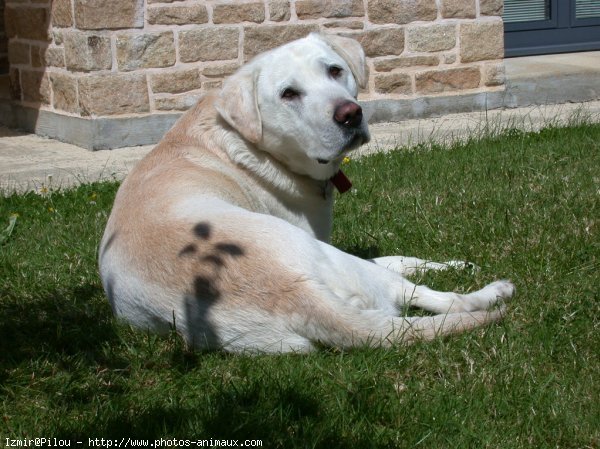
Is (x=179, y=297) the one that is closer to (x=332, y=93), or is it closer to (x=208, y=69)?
(x=332, y=93)

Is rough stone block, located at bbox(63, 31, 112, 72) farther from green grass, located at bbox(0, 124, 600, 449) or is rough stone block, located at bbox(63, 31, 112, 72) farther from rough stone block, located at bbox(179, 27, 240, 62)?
green grass, located at bbox(0, 124, 600, 449)

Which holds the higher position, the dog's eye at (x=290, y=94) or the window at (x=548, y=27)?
the dog's eye at (x=290, y=94)

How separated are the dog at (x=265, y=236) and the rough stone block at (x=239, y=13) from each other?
4319 millimetres

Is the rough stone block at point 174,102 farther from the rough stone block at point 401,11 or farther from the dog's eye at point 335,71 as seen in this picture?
the dog's eye at point 335,71

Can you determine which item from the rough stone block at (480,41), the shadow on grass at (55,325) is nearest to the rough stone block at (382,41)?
the rough stone block at (480,41)

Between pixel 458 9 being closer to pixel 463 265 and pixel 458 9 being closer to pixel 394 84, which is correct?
pixel 394 84

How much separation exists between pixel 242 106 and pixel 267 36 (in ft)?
16.2

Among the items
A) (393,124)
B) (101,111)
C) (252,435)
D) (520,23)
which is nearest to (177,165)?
(252,435)

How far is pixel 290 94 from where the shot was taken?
461 centimetres

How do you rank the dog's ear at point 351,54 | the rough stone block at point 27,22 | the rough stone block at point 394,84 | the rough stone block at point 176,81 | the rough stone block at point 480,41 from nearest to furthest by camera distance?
the dog's ear at point 351,54 → the rough stone block at point 176,81 → the rough stone block at point 27,22 → the rough stone block at point 394,84 → the rough stone block at point 480,41

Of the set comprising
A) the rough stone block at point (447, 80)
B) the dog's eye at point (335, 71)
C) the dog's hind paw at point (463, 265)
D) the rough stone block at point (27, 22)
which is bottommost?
the rough stone block at point (447, 80)

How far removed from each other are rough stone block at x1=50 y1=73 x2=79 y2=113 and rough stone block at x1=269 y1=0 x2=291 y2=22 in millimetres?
1979

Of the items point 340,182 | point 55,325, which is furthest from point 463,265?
point 55,325

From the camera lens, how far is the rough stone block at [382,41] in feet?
32.0
